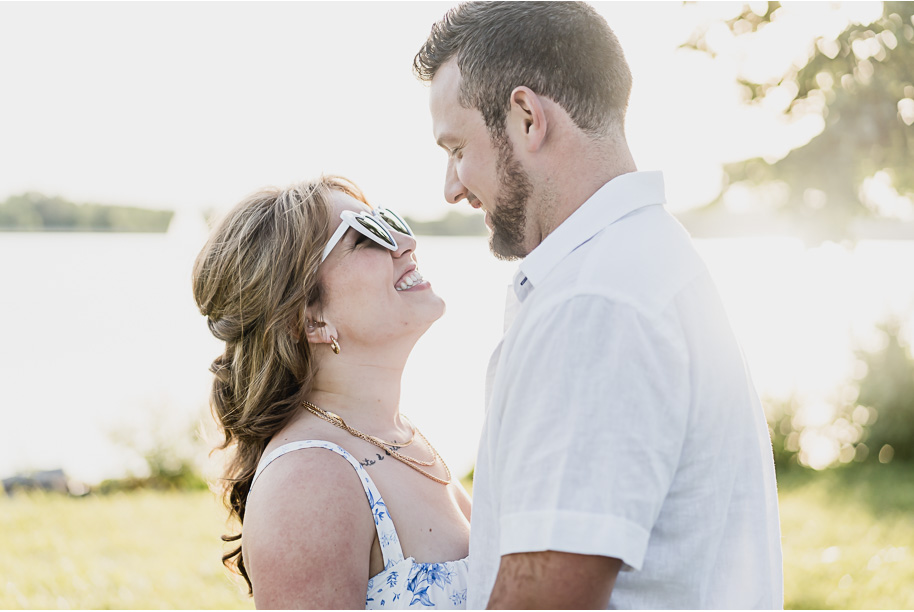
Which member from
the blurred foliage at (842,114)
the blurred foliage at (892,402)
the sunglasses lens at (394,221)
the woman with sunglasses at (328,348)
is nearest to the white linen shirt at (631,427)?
the woman with sunglasses at (328,348)

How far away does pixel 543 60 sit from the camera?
2113 millimetres

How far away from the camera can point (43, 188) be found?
2389 cm

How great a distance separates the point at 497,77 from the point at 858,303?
9297 millimetres

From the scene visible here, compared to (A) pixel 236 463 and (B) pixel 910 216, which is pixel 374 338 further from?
(B) pixel 910 216

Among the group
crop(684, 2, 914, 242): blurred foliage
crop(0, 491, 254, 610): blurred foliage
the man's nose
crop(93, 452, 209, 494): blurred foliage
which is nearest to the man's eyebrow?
the man's nose

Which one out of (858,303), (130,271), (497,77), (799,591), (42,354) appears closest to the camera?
(497,77)

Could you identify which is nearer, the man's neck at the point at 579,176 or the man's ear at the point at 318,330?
the man's neck at the point at 579,176

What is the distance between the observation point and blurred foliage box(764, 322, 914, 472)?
8461 mm

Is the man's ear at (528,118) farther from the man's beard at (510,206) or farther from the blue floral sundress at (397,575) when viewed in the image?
the blue floral sundress at (397,575)

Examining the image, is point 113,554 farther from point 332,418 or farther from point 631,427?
point 631,427

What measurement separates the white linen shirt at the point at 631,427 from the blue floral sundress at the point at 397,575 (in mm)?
509

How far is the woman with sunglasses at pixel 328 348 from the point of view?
8.33 feet

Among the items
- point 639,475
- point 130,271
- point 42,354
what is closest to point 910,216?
point 639,475

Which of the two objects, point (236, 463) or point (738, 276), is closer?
point (236, 463)
